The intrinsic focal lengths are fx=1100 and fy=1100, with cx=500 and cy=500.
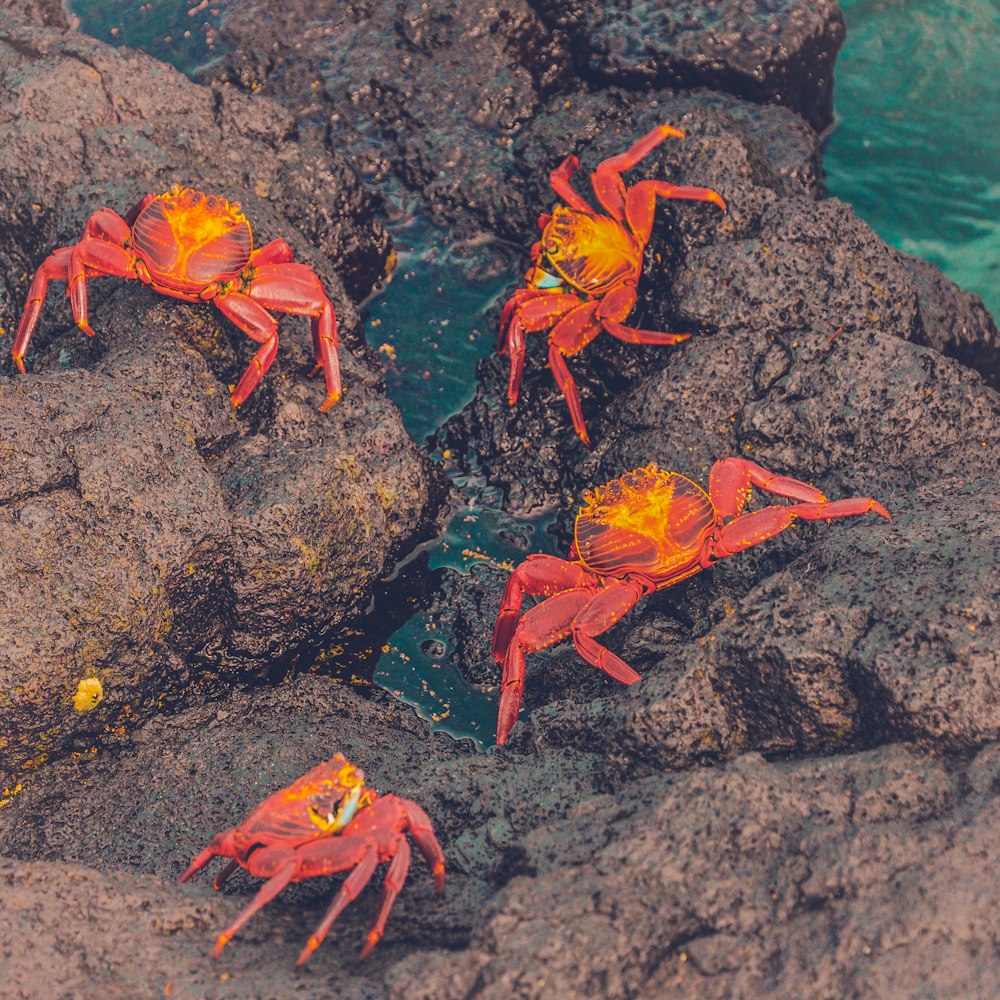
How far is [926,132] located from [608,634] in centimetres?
571

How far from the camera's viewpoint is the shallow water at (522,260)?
5.97 m

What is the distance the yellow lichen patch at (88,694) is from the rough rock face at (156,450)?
0.08 feet

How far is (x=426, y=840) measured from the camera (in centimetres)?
405

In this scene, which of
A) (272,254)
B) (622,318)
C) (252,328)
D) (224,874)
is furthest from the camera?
(622,318)

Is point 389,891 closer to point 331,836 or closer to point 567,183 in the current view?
point 331,836

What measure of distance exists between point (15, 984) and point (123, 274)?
11.4 feet

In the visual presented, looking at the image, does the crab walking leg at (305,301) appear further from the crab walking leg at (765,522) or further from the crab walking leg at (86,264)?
the crab walking leg at (765,522)

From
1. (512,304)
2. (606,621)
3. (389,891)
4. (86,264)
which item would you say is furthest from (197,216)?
(389,891)

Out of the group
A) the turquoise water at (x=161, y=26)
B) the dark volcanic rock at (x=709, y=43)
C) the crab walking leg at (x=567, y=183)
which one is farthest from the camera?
the turquoise water at (x=161, y=26)

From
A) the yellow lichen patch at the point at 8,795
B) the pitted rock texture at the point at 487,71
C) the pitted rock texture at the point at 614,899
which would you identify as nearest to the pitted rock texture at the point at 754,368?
the pitted rock texture at the point at 487,71

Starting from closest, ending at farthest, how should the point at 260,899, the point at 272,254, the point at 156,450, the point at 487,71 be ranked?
the point at 260,899 → the point at 156,450 → the point at 272,254 → the point at 487,71

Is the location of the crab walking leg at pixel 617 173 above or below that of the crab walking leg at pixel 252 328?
above

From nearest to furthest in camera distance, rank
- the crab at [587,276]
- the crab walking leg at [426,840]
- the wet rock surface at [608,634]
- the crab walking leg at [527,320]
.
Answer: the wet rock surface at [608,634] < the crab walking leg at [426,840] < the crab at [587,276] < the crab walking leg at [527,320]

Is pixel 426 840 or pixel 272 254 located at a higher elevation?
pixel 272 254
